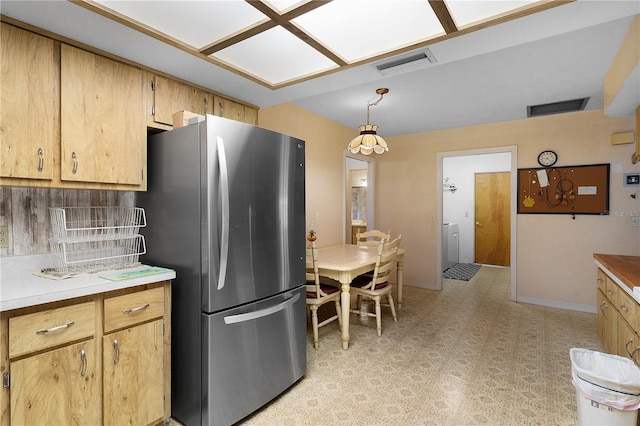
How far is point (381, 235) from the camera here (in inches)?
162

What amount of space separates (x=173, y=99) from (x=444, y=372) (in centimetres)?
285

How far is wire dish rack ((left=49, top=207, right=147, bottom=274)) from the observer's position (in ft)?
6.13

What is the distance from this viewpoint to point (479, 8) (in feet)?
5.05

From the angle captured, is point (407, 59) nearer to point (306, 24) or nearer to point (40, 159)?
point (306, 24)

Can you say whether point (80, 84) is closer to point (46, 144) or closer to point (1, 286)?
point (46, 144)

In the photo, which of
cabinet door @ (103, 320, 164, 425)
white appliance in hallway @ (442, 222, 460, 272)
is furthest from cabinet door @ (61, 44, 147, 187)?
white appliance in hallway @ (442, 222, 460, 272)

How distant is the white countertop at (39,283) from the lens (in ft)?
4.33

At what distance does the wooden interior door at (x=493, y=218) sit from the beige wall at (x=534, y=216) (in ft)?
8.50

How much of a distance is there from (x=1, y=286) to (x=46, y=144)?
2.36 feet

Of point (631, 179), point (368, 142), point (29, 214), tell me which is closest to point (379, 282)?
point (368, 142)

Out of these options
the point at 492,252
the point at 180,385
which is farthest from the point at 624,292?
the point at 492,252

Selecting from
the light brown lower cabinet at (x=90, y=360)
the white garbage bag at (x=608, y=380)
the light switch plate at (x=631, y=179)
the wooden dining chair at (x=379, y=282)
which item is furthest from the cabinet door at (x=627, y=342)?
the light brown lower cabinet at (x=90, y=360)

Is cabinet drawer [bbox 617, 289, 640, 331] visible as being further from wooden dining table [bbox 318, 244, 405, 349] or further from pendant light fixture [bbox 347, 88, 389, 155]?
pendant light fixture [bbox 347, 88, 389, 155]

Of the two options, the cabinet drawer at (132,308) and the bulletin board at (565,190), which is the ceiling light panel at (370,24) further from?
the bulletin board at (565,190)
